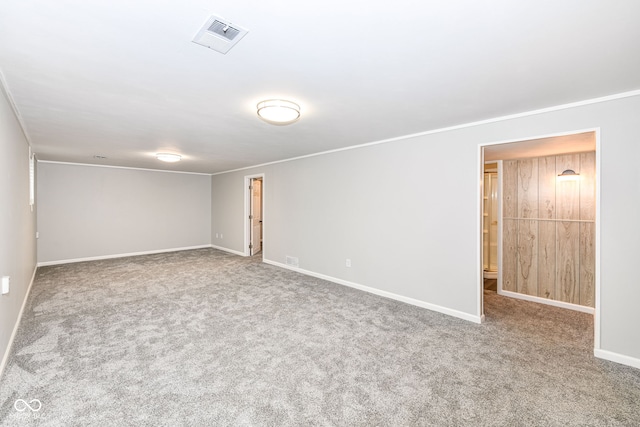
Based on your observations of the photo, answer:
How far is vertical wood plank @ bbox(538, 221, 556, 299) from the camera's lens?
407 cm

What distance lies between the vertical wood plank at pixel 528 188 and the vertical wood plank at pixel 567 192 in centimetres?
26

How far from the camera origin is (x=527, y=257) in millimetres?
4320

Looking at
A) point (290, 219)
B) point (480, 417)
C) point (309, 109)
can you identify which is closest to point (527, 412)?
point (480, 417)

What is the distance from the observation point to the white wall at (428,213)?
2.50 m

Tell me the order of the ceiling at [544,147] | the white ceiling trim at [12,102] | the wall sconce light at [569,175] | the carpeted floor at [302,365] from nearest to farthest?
the carpeted floor at [302,365], the white ceiling trim at [12,102], the ceiling at [544,147], the wall sconce light at [569,175]

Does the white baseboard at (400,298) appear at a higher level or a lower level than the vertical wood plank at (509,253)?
lower

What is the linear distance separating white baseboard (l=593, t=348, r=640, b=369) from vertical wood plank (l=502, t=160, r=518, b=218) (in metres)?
2.24

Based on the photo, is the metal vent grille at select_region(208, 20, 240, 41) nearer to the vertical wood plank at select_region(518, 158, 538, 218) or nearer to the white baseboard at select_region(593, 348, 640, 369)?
the white baseboard at select_region(593, 348, 640, 369)

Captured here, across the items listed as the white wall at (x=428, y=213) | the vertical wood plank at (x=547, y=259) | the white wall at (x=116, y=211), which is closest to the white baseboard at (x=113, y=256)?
the white wall at (x=116, y=211)

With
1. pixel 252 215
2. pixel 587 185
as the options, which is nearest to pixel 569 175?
pixel 587 185

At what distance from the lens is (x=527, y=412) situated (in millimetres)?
1922

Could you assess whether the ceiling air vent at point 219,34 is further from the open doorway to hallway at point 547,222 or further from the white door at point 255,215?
the white door at point 255,215

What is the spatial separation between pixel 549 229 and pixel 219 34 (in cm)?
475

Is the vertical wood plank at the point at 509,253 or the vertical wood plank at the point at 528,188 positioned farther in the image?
the vertical wood plank at the point at 509,253
